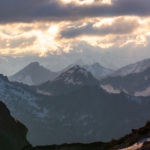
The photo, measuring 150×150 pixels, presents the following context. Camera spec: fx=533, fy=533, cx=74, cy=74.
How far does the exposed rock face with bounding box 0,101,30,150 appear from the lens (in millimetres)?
136375

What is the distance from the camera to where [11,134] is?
14712 centimetres

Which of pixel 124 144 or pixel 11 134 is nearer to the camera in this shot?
pixel 124 144

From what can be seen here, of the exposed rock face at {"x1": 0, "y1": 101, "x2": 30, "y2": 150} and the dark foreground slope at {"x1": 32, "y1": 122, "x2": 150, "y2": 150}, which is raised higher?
the dark foreground slope at {"x1": 32, "y1": 122, "x2": 150, "y2": 150}

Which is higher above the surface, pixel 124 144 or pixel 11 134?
pixel 124 144

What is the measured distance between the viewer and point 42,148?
75125mm

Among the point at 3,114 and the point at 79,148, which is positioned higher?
the point at 79,148

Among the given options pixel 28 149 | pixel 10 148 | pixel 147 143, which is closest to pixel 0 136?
pixel 10 148

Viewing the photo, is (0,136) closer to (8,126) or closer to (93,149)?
(8,126)

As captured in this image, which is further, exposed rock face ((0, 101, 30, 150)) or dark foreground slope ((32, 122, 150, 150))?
exposed rock face ((0, 101, 30, 150))

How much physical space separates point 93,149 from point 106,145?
3.65 metres

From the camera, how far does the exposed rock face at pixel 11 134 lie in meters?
136

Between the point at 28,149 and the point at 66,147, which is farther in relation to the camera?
the point at 28,149

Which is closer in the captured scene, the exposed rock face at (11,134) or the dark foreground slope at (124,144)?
the dark foreground slope at (124,144)

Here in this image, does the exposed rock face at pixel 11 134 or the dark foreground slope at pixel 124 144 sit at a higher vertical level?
the dark foreground slope at pixel 124 144
